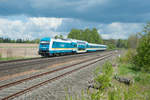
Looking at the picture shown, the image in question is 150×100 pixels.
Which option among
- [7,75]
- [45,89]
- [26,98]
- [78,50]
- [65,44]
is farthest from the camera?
[78,50]

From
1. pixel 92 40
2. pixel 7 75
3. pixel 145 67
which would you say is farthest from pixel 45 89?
pixel 92 40

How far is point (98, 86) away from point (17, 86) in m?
4.93

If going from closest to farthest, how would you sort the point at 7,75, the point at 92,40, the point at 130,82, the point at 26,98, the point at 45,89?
the point at 26,98 < the point at 45,89 < the point at 130,82 < the point at 7,75 < the point at 92,40

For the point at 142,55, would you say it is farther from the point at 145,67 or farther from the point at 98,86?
the point at 98,86

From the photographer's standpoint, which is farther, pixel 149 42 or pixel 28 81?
pixel 149 42

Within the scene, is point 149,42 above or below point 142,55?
above

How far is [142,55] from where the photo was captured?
1647 cm

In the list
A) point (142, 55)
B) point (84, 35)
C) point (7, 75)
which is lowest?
point (7, 75)

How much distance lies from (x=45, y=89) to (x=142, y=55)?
41.0 ft

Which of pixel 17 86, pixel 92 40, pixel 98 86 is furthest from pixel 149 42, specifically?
pixel 92 40

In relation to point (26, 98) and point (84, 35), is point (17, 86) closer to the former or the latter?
point (26, 98)

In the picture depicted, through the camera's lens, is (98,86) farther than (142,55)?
No

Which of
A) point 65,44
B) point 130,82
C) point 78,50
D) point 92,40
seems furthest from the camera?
point 92,40

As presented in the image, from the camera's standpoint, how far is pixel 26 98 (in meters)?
6.96
